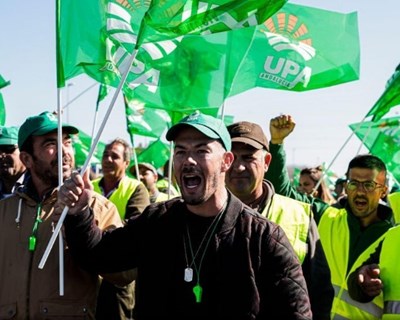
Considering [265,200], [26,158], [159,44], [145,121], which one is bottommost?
[265,200]

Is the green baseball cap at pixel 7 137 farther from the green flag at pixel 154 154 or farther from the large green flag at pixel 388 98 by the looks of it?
the green flag at pixel 154 154

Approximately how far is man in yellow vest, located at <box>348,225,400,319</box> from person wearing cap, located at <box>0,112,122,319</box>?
141cm

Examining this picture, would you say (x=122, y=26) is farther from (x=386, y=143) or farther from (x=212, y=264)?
(x=386, y=143)

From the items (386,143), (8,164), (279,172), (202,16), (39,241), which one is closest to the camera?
(39,241)

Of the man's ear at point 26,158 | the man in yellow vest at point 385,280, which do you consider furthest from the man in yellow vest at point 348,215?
the man's ear at point 26,158

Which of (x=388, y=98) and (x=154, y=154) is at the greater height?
(x=388, y=98)

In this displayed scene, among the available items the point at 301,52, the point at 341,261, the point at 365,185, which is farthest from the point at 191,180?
the point at 301,52

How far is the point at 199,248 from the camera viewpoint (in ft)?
9.03

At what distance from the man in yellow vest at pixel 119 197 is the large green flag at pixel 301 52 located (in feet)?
4.33

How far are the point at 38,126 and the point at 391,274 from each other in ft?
6.92

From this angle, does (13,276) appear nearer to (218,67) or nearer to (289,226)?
(289,226)

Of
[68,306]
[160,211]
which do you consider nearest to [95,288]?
[68,306]

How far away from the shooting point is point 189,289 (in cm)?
A: 270

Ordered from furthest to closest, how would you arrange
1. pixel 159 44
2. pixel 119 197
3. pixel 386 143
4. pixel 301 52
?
pixel 386 143, pixel 301 52, pixel 119 197, pixel 159 44
